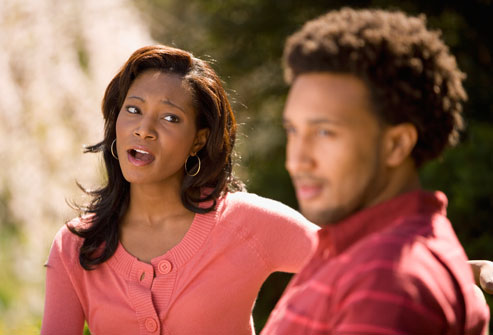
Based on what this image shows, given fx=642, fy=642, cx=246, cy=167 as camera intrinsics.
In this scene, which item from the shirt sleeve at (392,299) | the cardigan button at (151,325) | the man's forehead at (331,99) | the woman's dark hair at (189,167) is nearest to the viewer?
the shirt sleeve at (392,299)

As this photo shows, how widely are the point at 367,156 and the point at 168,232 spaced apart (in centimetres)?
130

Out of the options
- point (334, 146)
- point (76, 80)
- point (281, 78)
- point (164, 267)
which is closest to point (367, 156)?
point (334, 146)

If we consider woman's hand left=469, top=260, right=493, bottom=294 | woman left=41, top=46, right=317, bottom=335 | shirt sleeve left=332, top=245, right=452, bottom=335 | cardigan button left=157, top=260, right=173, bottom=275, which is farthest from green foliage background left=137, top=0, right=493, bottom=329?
shirt sleeve left=332, top=245, right=452, bottom=335

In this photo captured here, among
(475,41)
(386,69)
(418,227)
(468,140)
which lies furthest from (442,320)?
(475,41)

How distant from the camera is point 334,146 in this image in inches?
53.5

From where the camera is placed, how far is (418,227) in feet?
4.23

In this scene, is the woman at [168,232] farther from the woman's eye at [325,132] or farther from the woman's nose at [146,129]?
the woman's eye at [325,132]

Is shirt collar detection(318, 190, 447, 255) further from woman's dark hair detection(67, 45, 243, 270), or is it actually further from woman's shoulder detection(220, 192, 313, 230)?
woman's dark hair detection(67, 45, 243, 270)

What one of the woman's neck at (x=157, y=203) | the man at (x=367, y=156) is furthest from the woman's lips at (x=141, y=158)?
the man at (x=367, y=156)

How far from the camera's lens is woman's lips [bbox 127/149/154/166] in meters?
2.38

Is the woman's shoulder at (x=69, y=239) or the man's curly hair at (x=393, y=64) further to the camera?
the woman's shoulder at (x=69, y=239)

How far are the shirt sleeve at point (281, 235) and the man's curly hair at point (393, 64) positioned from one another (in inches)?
38.5

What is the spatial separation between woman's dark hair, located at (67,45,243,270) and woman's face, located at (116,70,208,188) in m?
0.05

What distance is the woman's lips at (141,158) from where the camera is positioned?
7.79 feet
